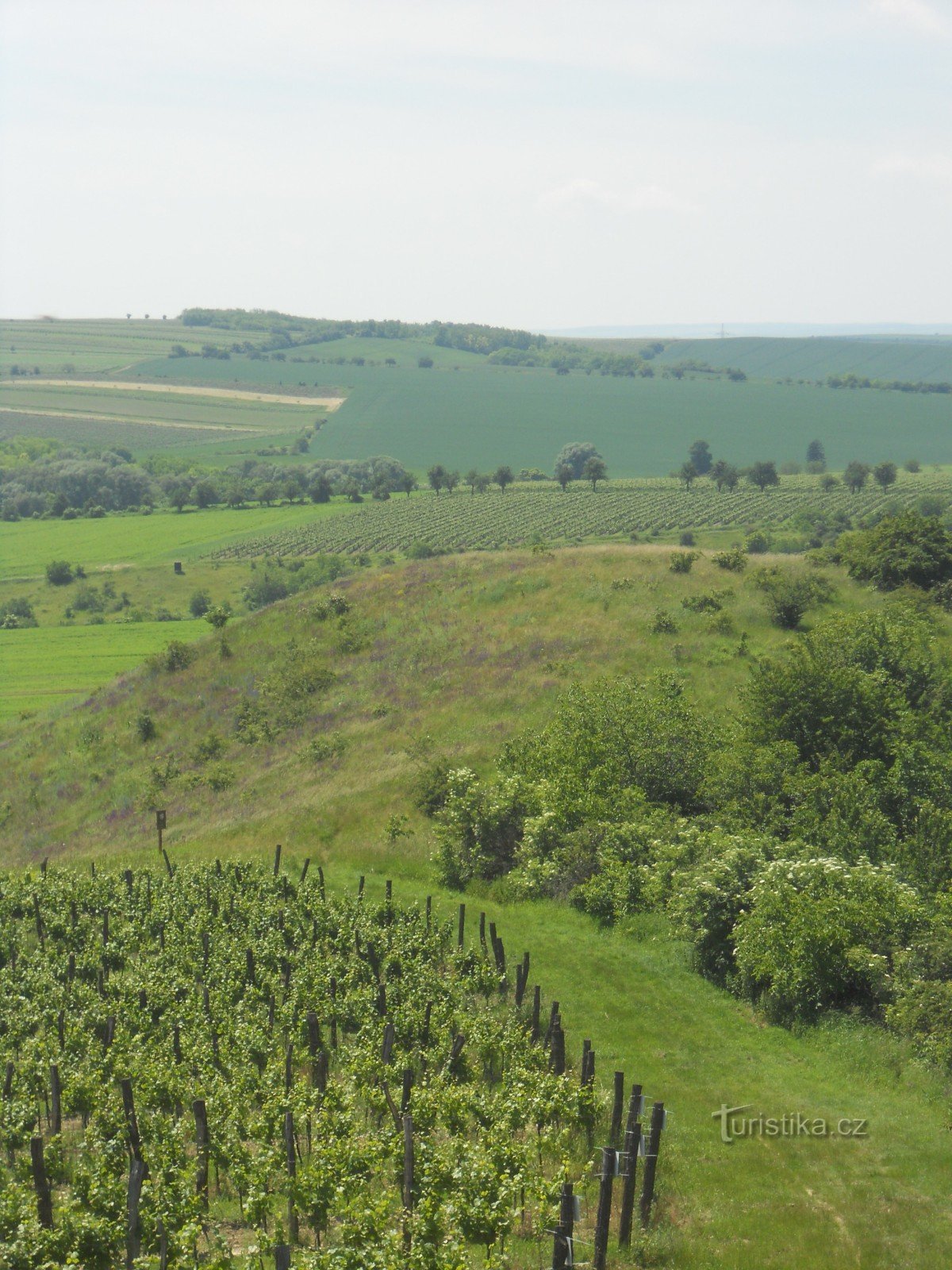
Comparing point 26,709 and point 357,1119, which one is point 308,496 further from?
point 357,1119

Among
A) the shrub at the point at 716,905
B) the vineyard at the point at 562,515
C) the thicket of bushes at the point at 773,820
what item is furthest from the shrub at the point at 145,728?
the vineyard at the point at 562,515

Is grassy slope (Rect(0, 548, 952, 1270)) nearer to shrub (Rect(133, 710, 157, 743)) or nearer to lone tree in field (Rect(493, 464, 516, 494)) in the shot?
shrub (Rect(133, 710, 157, 743))

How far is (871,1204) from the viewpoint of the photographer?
1519 centimetres

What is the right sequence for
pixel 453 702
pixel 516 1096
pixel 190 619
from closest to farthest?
pixel 516 1096 → pixel 453 702 → pixel 190 619

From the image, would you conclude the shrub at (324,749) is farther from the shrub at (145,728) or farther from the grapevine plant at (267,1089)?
the grapevine plant at (267,1089)

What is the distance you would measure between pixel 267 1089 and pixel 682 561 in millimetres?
39079

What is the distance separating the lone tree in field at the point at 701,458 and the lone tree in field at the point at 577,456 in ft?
50.3

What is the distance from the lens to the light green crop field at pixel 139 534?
411ft

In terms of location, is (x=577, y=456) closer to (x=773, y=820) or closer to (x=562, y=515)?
(x=562, y=515)

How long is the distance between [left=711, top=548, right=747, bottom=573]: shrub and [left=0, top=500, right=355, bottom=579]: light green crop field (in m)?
83.1

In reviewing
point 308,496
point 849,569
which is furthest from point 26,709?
point 308,496

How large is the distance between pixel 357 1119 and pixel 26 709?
57423 millimetres

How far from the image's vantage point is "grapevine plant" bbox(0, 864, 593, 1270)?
14016 mm

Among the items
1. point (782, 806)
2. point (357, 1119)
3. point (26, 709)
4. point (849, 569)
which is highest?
point (849, 569)
